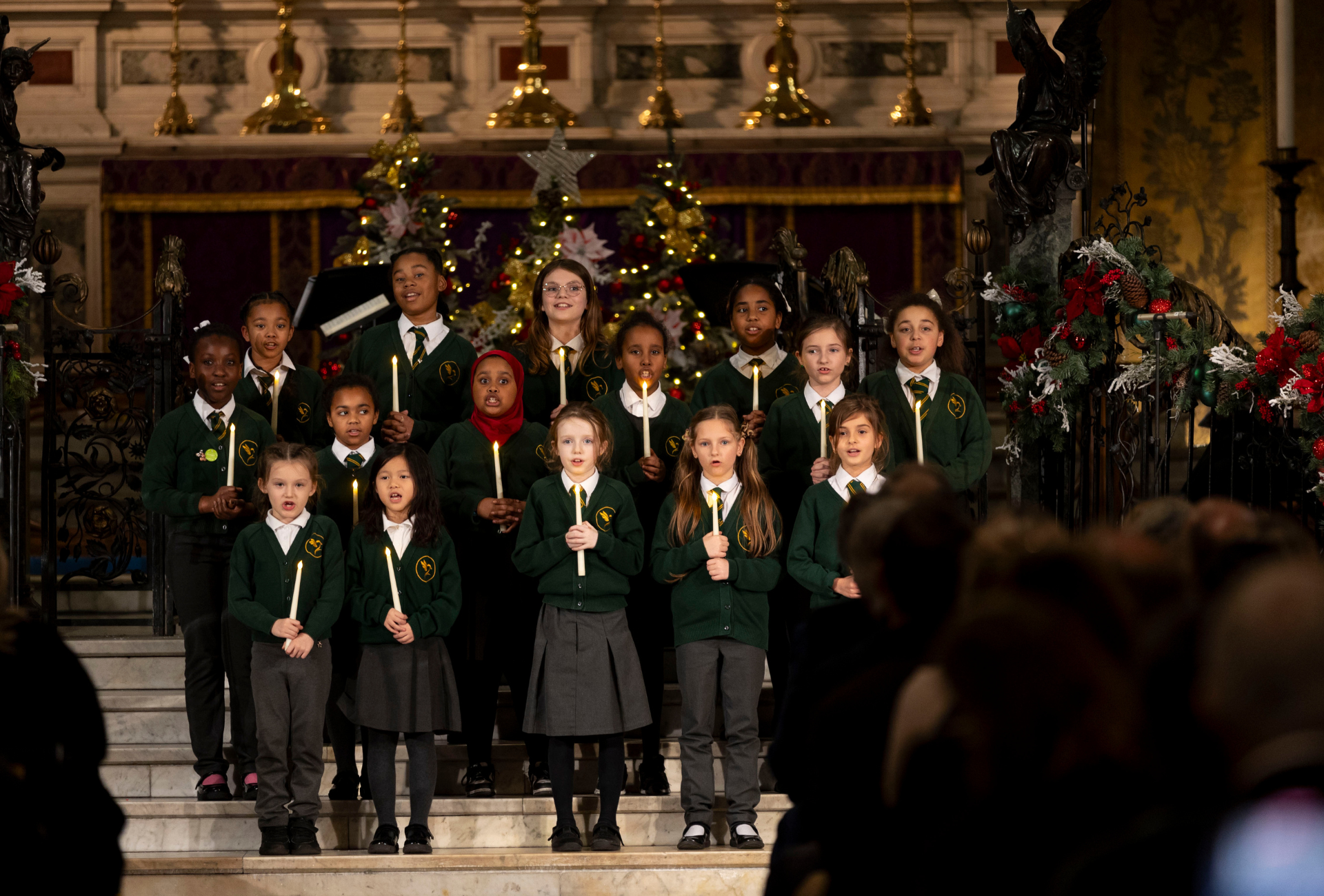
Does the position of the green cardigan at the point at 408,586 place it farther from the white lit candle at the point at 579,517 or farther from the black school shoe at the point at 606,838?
the black school shoe at the point at 606,838

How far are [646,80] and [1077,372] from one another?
586 cm

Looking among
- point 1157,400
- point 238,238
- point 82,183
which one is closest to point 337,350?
point 238,238

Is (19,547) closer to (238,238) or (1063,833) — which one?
(238,238)

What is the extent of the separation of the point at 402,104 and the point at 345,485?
544 centimetres

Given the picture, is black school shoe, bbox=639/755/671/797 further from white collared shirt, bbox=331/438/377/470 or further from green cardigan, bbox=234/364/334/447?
green cardigan, bbox=234/364/334/447

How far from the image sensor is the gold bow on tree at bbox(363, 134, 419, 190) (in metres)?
9.48

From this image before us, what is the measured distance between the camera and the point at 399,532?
18.9ft

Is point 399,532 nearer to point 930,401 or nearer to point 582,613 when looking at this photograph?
point 582,613

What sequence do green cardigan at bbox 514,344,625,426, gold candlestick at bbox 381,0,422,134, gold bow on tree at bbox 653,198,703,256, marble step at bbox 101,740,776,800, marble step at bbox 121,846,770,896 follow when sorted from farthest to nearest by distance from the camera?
gold candlestick at bbox 381,0,422,134 < gold bow on tree at bbox 653,198,703,256 < green cardigan at bbox 514,344,625,426 < marble step at bbox 101,740,776,800 < marble step at bbox 121,846,770,896

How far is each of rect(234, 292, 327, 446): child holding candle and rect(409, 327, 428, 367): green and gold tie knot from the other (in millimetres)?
404

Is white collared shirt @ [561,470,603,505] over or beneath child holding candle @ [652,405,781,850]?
over

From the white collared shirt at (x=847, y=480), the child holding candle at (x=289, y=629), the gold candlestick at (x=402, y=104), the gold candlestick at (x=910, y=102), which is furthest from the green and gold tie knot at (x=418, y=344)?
the gold candlestick at (x=910, y=102)

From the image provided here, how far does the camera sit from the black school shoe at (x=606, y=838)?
5.48 meters

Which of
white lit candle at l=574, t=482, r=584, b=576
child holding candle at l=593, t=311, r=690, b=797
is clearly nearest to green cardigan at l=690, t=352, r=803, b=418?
child holding candle at l=593, t=311, r=690, b=797
